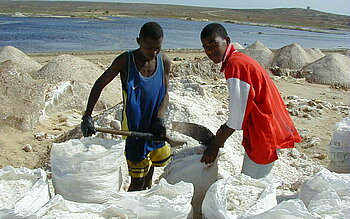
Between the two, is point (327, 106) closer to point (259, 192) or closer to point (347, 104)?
point (347, 104)

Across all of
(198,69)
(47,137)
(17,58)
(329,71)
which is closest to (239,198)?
(47,137)

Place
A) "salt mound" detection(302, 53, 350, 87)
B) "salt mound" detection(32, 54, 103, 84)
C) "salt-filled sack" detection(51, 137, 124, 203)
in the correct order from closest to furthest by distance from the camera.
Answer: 1. "salt-filled sack" detection(51, 137, 124, 203)
2. "salt mound" detection(32, 54, 103, 84)
3. "salt mound" detection(302, 53, 350, 87)

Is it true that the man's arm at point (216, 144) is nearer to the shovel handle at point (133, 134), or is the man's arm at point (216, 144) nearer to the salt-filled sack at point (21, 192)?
the shovel handle at point (133, 134)

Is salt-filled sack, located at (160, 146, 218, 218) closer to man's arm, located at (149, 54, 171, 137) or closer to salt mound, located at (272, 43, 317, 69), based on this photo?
man's arm, located at (149, 54, 171, 137)

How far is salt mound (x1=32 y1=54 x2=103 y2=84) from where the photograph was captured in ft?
22.8

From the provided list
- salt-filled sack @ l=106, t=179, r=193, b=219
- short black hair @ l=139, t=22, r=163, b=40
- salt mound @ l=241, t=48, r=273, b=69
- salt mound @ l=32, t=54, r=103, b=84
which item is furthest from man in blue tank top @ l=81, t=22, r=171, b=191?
salt mound @ l=241, t=48, r=273, b=69

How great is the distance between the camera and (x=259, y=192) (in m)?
2.04

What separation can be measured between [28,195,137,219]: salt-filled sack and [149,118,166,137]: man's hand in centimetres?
76

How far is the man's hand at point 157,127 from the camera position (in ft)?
8.23

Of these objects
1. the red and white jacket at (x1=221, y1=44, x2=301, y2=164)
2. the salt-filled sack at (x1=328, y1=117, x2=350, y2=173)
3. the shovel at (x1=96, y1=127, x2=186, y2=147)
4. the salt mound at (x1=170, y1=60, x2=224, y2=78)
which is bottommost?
the salt mound at (x1=170, y1=60, x2=224, y2=78)

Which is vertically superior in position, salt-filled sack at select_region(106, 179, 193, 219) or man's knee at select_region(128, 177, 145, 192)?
salt-filled sack at select_region(106, 179, 193, 219)

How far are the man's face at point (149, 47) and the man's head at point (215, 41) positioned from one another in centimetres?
30

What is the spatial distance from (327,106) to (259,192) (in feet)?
19.0

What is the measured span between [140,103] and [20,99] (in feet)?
11.1
